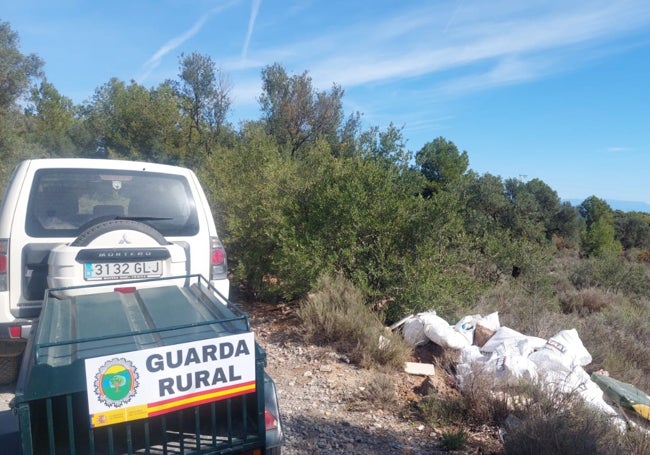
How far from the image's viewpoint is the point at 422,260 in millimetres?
6484

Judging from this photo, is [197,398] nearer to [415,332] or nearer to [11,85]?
[415,332]

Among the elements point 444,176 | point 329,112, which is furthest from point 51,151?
point 444,176

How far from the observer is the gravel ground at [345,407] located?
347 cm

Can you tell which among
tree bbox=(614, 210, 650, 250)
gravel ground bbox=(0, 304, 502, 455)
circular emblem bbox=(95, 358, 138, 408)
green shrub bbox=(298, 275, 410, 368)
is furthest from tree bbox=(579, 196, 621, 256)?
circular emblem bbox=(95, 358, 138, 408)

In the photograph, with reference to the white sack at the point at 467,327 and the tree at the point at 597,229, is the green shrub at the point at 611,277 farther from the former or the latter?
the white sack at the point at 467,327

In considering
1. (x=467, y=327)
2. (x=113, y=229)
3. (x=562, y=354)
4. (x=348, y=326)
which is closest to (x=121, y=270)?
(x=113, y=229)

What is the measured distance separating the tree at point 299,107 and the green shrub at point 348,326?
16.6 metres

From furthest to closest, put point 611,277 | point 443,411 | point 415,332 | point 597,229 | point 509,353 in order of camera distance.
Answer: point 597,229 → point 611,277 → point 415,332 → point 509,353 → point 443,411

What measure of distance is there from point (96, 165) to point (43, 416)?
2.45m

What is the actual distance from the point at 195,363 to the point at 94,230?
180cm

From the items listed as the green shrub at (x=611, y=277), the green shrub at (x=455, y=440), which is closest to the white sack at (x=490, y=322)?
the green shrub at (x=455, y=440)

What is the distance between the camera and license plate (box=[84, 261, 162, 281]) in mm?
3395

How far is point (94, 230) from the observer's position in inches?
135

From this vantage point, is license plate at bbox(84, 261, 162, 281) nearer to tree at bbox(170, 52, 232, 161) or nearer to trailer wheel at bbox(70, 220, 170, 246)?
trailer wheel at bbox(70, 220, 170, 246)
